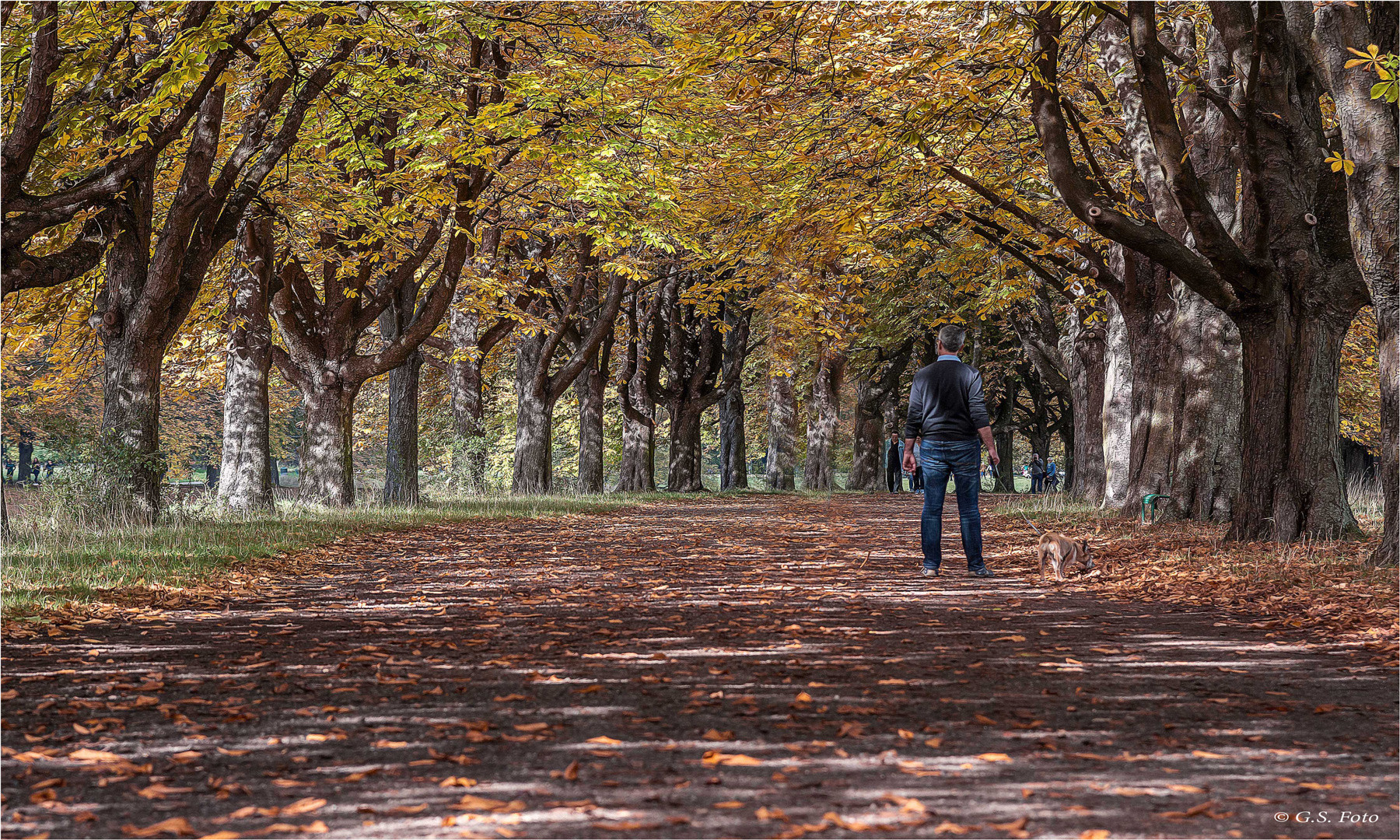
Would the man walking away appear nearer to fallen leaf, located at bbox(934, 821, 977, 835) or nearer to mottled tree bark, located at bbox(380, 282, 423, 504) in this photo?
fallen leaf, located at bbox(934, 821, 977, 835)

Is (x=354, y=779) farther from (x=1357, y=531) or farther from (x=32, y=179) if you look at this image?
(x=32, y=179)

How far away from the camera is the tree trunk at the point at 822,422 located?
114 feet

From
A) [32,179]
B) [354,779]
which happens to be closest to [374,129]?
[32,179]

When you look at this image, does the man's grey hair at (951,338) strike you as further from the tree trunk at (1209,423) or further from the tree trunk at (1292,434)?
the tree trunk at (1209,423)

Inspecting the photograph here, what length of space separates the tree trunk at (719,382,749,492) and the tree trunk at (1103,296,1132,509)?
1499 centimetres

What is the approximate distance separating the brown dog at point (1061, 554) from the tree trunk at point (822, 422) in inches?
948

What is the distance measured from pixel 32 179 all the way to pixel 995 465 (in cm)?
1170

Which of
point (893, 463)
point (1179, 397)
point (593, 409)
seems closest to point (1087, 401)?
point (1179, 397)

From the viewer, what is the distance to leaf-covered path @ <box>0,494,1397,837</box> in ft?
11.7

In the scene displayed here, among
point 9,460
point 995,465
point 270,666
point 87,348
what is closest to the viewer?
point 270,666

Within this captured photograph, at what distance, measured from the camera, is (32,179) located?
13.7 metres

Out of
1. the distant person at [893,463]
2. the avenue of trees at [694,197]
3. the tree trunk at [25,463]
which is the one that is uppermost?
the avenue of trees at [694,197]

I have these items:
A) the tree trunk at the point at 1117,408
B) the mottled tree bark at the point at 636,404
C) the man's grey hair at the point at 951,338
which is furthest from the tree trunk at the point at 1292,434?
the mottled tree bark at the point at 636,404

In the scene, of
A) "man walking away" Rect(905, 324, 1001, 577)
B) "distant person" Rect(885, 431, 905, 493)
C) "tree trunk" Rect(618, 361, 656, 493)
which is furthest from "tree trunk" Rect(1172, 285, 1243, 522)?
"distant person" Rect(885, 431, 905, 493)
